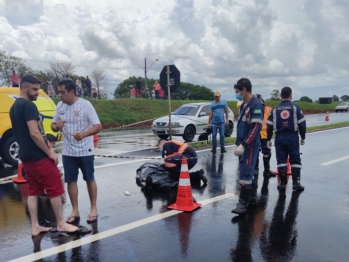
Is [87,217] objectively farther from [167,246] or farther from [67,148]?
[167,246]

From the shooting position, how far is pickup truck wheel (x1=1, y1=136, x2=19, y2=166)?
884cm

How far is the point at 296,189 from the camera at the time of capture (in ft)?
21.8

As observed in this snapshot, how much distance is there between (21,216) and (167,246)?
2.46 meters

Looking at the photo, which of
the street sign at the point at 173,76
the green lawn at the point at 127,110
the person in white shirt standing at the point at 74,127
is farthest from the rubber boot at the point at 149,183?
the green lawn at the point at 127,110

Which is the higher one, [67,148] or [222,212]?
[67,148]

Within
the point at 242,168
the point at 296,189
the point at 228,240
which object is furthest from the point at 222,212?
the point at 296,189

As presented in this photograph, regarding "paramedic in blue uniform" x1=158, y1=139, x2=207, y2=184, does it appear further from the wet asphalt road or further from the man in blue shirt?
the man in blue shirt

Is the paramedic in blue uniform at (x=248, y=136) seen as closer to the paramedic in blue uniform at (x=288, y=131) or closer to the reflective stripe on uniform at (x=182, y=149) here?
the paramedic in blue uniform at (x=288, y=131)

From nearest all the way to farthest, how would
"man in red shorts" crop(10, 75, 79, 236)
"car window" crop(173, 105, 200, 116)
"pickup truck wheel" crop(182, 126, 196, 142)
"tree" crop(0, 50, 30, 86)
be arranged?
"man in red shorts" crop(10, 75, 79, 236) → "pickup truck wheel" crop(182, 126, 196, 142) → "car window" crop(173, 105, 200, 116) → "tree" crop(0, 50, 30, 86)

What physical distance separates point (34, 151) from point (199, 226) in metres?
2.32

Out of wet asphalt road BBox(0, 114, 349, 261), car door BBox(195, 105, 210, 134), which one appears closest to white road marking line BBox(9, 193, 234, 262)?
wet asphalt road BBox(0, 114, 349, 261)

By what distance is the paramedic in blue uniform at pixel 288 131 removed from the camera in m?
6.46

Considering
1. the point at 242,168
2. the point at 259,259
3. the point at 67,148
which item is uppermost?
the point at 67,148

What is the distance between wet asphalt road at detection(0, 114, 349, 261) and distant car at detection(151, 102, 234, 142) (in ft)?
24.2
